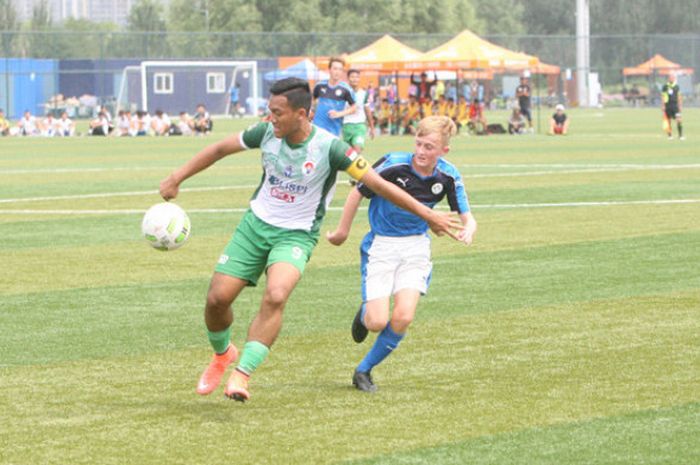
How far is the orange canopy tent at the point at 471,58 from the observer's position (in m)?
55.9

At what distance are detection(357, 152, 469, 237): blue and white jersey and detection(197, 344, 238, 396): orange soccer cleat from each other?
129 cm

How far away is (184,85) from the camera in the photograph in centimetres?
8000

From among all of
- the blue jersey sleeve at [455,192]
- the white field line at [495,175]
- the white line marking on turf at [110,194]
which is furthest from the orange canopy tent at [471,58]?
the blue jersey sleeve at [455,192]

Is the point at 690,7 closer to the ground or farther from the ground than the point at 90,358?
farther from the ground

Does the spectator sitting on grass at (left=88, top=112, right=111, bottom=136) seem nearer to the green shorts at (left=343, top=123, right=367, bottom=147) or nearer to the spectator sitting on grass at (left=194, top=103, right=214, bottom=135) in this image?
the spectator sitting on grass at (left=194, top=103, right=214, bottom=135)

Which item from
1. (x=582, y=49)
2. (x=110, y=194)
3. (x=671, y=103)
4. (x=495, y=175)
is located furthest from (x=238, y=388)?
(x=582, y=49)

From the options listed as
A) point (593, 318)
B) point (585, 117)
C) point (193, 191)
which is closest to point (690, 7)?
point (585, 117)

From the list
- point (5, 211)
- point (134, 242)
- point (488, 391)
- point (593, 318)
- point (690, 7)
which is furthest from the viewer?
point (690, 7)

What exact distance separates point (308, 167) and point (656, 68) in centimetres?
8240

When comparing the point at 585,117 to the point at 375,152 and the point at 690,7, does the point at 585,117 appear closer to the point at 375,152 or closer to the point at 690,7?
the point at 375,152

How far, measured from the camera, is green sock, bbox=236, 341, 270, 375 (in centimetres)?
888

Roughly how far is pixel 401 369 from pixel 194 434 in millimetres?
2372

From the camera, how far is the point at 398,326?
966 cm

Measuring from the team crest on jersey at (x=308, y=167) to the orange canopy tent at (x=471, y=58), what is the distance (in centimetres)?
4677
